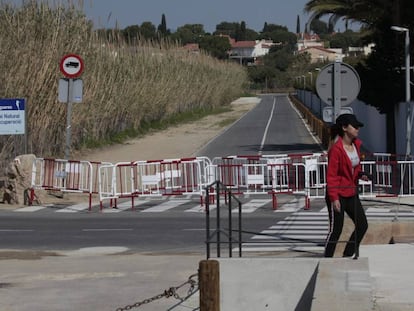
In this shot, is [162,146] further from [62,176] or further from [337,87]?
[337,87]

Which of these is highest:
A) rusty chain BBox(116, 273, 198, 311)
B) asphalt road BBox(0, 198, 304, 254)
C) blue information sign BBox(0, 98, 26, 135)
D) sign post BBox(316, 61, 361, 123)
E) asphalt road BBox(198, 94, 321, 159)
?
sign post BBox(316, 61, 361, 123)

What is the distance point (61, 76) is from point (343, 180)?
19634 millimetres

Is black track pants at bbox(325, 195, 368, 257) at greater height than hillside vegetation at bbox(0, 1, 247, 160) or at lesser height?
lesser

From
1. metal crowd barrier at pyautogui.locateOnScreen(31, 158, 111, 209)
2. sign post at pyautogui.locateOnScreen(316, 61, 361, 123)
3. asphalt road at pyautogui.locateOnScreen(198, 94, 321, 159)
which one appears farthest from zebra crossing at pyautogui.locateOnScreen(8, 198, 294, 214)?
asphalt road at pyautogui.locateOnScreen(198, 94, 321, 159)

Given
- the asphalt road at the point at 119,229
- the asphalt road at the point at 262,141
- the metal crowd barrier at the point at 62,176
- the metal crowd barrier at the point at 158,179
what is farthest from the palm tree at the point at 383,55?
the metal crowd barrier at the point at 62,176

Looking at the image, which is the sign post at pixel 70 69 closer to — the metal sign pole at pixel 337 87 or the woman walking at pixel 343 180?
the metal sign pole at pixel 337 87

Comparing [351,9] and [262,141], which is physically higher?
[351,9]

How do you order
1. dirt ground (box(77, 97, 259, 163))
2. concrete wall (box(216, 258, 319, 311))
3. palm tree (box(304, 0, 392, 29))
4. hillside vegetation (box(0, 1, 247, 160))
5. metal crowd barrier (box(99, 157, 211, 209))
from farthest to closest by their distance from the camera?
dirt ground (box(77, 97, 259, 163)) < palm tree (box(304, 0, 392, 29)) < hillside vegetation (box(0, 1, 247, 160)) < metal crowd barrier (box(99, 157, 211, 209)) < concrete wall (box(216, 258, 319, 311))

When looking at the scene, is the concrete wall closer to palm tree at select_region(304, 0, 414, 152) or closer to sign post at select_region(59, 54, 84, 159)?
sign post at select_region(59, 54, 84, 159)

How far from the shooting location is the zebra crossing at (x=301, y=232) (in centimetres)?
1325

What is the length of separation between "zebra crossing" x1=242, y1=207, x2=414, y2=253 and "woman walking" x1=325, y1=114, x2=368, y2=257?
156 cm

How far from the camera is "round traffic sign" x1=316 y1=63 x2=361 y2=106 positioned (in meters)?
17.3

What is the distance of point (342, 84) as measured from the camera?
1741 centimetres

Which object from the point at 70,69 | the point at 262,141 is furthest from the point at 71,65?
the point at 262,141
